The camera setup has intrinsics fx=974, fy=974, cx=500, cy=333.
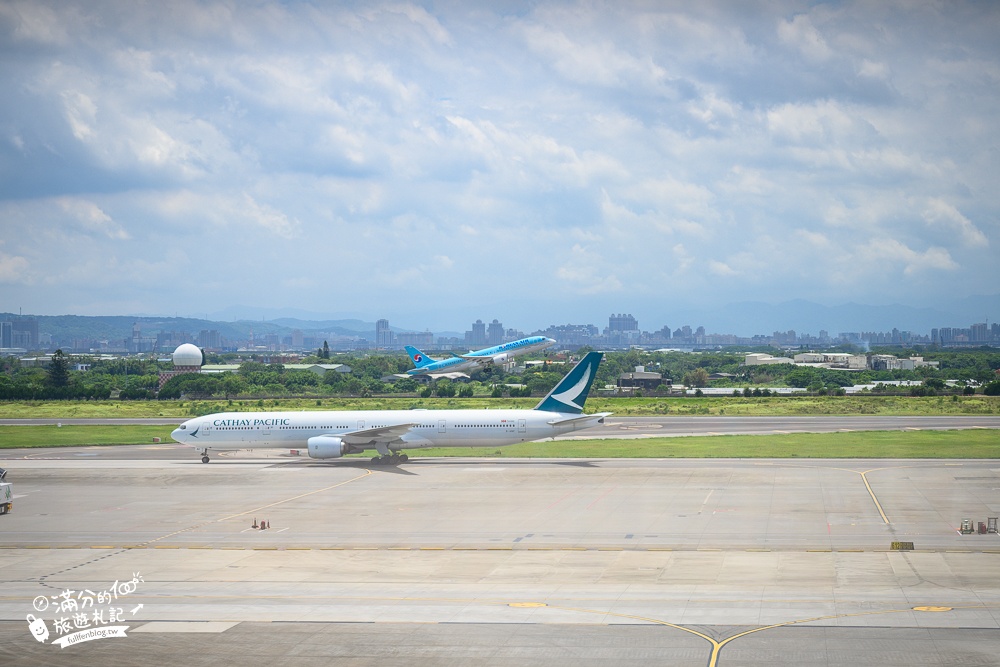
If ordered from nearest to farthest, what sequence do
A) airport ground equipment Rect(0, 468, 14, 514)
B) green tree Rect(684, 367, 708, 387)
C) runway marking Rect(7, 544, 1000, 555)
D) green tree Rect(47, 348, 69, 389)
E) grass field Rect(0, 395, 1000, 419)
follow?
runway marking Rect(7, 544, 1000, 555) < airport ground equipment Rect(0, 468, 14, 514) < grass field Rect(0, 395, 1000, 419) < green tree Rect(47, 348, 69, 389) < green tree Rect(684, 367, 708, 387)

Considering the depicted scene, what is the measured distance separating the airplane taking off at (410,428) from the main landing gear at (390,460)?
67 mm

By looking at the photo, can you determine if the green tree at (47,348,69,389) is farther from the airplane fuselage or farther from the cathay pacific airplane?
the airplane fuselage

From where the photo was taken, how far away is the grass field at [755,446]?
65.6 metres

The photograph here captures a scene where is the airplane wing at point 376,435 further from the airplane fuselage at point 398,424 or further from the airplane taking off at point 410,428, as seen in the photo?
the airplane fuselage at point 398,424

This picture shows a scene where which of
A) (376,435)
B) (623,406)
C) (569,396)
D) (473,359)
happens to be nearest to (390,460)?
(376,435)

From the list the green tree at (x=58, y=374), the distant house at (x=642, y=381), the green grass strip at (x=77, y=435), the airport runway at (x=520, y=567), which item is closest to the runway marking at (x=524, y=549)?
the airport runway at (x=520, y=567)

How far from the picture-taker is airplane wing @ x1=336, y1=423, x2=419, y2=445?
64.4m

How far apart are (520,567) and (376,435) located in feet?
108

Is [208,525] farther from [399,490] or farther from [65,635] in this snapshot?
[65,635]

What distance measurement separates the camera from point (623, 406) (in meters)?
110

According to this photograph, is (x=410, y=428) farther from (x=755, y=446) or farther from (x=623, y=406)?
(x=623, y=406)

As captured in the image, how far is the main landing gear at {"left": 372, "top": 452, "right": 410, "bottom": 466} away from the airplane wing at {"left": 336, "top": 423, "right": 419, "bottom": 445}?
112 centimetres

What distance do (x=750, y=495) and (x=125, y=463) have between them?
4189cm

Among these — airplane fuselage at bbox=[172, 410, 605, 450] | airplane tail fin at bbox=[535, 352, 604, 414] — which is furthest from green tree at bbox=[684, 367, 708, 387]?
airplane fuselage at bbox=[172, 410, 605, 450]
